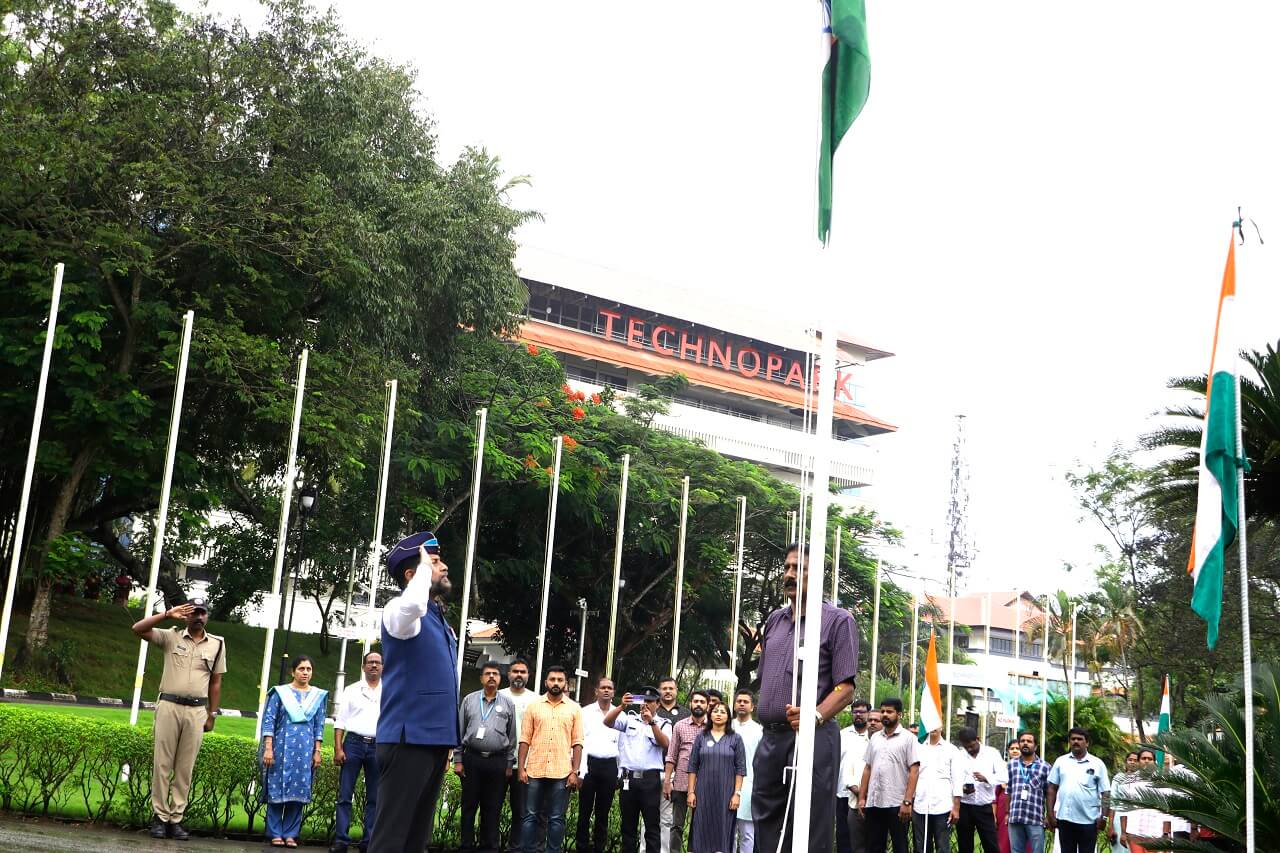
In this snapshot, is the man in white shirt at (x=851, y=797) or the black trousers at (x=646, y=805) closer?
the man in white shirt at (x=851, y=797)

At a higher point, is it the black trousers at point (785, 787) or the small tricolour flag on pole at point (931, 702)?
the small tricolour flag on pole at point (931, 702)

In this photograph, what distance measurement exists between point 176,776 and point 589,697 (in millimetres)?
35364

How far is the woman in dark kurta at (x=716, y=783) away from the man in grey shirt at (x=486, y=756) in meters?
1.81

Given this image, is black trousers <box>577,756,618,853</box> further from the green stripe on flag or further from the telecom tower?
the telecom tower

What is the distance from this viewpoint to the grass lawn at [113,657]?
29094 millimetres

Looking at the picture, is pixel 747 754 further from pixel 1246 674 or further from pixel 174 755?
pixel 174 755

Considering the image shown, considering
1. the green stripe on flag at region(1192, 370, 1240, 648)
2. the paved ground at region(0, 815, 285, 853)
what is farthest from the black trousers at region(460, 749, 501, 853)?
the green stripe on flag at region(1192, 370, 1240, 648)

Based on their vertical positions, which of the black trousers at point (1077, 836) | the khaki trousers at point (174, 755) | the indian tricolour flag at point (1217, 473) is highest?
the indian tricolour flag at point (1217, 473)

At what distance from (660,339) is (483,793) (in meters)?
63.6

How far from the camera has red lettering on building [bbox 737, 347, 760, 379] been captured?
7725cm

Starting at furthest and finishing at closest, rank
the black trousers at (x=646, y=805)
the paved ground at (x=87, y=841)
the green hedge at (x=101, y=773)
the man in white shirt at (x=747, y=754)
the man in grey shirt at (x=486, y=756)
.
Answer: the black trousers at (x=646, y=805)
the man in white shirt at (x=747, y=754)
the man in grey shirt at (x=486, y=756)
the green hedge at (x=101, y=773)
the paved ground at (x=87, y=841)

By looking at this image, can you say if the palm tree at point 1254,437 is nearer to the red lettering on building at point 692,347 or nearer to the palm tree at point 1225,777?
the palm tree at point 1225,777

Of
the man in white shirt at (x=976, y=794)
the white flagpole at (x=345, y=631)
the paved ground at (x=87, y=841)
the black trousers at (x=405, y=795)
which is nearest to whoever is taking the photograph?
the black trousers at (x=405, y=795)

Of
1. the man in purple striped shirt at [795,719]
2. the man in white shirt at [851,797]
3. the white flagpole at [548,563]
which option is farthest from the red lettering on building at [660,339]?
the man in purple striped shirt at [795,719]
